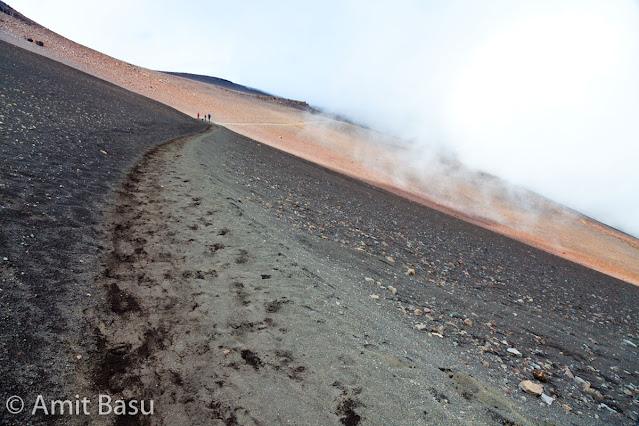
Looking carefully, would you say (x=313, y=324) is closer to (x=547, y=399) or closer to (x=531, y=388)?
(x=531, y=388)

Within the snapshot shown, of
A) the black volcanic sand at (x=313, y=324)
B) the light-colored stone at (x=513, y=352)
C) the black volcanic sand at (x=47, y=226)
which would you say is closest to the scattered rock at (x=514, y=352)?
the light-colored stone at (x=513, y=352)

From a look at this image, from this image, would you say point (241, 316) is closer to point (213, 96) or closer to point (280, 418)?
point (280, 418)

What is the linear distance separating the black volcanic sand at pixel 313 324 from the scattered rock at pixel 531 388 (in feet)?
0.38

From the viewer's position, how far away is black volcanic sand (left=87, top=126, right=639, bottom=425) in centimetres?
319

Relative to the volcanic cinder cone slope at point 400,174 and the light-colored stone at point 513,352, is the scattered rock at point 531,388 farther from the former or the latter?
the volcanic cinder cone slope at point 400,174

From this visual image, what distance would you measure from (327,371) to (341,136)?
131 ft

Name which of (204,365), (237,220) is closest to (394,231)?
(237,220)

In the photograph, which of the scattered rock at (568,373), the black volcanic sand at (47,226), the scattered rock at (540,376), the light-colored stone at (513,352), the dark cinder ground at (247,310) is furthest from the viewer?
the light-colored stone at (513,352)

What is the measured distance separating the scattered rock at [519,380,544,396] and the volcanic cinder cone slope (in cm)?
1622

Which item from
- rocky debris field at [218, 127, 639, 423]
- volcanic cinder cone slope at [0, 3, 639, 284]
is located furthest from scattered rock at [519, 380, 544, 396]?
volcanic cinder cone slope at [0, 3, 639, 284]

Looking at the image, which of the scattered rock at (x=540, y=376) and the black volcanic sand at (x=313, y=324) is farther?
the scattered rock at (x=540, y=376)

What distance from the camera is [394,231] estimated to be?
1130 centimetres

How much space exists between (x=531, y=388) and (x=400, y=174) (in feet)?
81.0

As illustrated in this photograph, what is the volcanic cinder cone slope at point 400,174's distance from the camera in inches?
885
